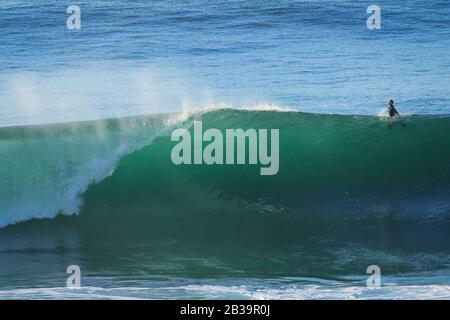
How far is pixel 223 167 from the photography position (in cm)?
1248

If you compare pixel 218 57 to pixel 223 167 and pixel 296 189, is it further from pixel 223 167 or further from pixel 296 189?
pixel 296 189

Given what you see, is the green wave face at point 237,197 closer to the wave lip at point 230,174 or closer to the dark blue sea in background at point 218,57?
the wave lip at point 230,174

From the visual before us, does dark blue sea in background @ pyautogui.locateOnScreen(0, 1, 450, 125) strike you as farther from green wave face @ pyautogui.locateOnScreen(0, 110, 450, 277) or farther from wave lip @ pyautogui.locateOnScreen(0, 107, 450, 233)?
green wave face @ pyautogui.locateOnScreen(0, 110, 450, 277)

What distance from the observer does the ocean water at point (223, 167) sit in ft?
35.1

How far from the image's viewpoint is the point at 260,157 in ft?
41.9

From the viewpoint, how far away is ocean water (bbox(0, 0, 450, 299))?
1070 cm

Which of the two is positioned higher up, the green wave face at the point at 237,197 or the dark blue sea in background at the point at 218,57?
the dark blue sea in background at the point at 218,57

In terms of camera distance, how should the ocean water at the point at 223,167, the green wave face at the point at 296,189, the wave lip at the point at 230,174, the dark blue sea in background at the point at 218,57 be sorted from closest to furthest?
the ocean water at the point at 223,167, the green wave face at the point at 296,189, the wave lip at the point at 230,174, the dark blue sea in background at the point at 218,57

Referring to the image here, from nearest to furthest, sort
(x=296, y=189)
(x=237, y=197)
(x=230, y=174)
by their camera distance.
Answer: (x=237, y=197)
(x=296, y=189)
(x=230, y=174)

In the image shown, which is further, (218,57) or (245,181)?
(218,57)

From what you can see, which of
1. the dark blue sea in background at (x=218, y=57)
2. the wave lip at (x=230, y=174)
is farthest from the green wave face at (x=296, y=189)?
the dark blue sea in background at (x=218, y=57)

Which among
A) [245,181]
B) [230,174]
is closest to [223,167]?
[230,174]

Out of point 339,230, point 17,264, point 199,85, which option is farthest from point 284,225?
point 199,85
